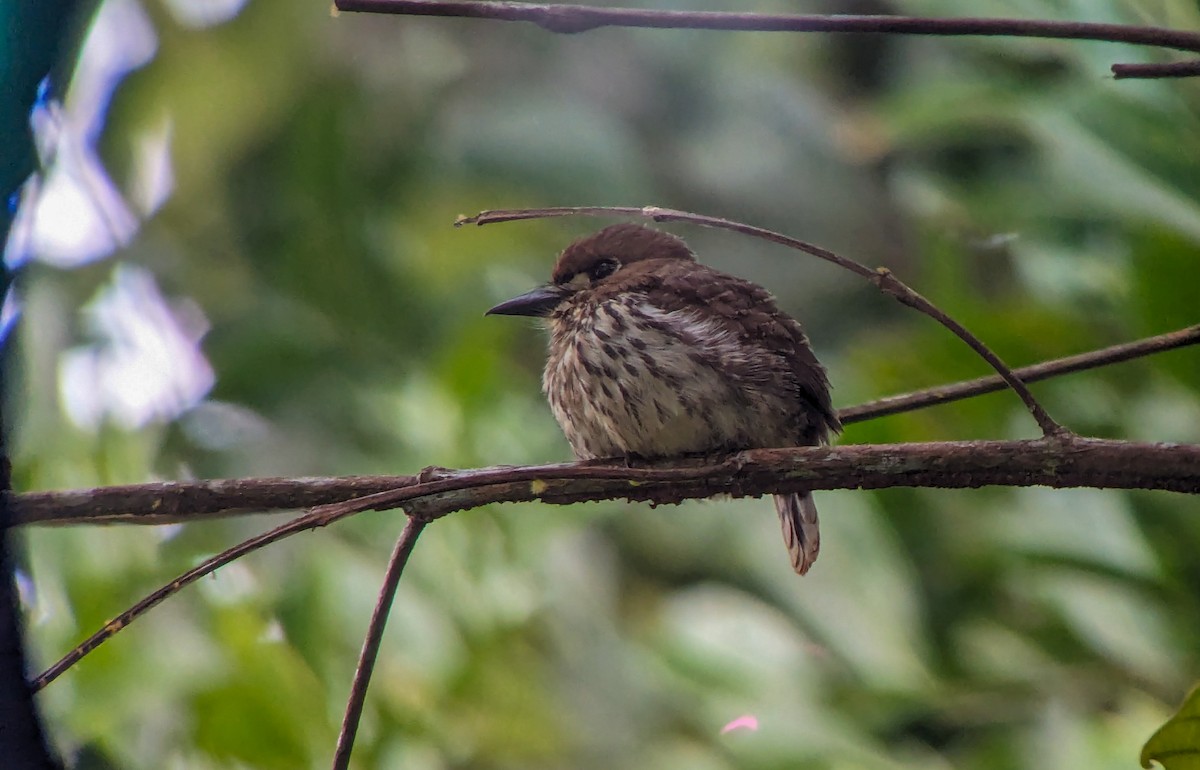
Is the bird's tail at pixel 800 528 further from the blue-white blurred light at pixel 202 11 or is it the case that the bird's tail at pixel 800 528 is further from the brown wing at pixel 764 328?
the blue-white blurred light at pixel 202 11

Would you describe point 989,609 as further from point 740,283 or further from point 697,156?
point 697,156

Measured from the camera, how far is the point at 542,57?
512 centimetres

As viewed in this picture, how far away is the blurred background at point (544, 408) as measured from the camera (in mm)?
2346

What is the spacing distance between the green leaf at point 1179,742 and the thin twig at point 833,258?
34 centimetres

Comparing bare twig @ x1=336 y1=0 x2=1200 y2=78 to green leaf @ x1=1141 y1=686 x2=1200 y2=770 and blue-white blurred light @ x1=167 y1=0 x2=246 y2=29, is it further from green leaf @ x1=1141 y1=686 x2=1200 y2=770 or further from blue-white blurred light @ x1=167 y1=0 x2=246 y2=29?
blue-white blurred light @ x1=167 y1=0 x2=246 y2=29

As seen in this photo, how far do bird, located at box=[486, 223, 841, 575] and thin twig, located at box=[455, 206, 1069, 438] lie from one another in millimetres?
667

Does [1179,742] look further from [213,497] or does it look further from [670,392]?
[213,497]

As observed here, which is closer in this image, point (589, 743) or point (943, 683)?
point (943, 683)

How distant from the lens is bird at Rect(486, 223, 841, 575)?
2.08 m

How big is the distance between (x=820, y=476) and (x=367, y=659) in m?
0.50

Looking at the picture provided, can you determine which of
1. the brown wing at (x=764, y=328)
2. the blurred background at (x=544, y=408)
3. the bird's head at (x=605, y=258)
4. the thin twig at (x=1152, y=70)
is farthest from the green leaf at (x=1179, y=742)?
the bird's head at (x=605, y=258)

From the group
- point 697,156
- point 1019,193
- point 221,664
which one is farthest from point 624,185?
point 221,664

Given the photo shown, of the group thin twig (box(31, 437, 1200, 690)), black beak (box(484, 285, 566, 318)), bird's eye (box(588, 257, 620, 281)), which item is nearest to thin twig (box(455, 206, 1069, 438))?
thin twig (box(31, 437, 1200, 690))

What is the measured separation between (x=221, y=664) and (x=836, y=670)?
4.62 feet
